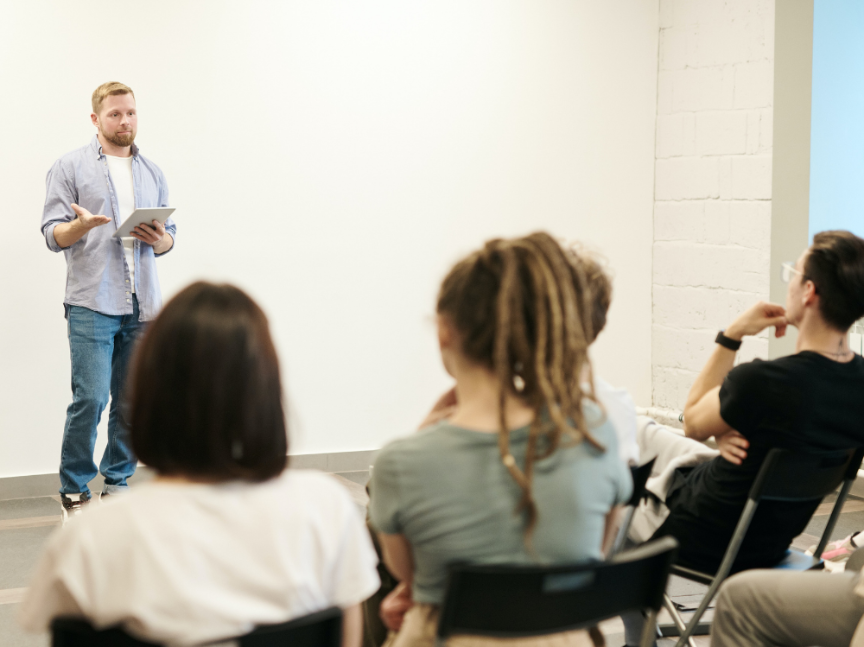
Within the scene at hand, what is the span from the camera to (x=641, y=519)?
2.18 m

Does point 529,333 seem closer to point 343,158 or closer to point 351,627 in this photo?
point 351,627

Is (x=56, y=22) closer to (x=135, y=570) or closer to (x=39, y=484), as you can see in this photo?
(x=39, y=484)

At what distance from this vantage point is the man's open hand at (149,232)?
3.33m

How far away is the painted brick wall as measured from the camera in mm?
4480

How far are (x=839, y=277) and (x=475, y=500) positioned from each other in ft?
3.77

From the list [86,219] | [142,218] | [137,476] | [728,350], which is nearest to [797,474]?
[728,350]

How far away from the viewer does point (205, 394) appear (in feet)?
3.33

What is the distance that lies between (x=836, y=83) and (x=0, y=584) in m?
4.18

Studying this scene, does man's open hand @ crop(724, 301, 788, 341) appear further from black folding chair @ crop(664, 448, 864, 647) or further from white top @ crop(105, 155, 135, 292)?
white top @ crop(105, 155, 135, 292)

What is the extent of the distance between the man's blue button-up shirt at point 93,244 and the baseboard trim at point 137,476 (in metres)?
0.69

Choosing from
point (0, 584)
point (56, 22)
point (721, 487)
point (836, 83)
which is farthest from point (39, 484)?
point (836, 83)

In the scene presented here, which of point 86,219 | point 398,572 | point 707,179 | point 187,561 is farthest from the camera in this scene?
point 707,179

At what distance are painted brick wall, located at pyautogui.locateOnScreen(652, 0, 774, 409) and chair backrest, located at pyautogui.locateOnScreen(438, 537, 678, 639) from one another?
3.57 meters

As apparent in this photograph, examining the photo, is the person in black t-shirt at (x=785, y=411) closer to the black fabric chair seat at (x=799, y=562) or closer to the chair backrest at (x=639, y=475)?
the black fabric chair seat at (x=799, y=562)
